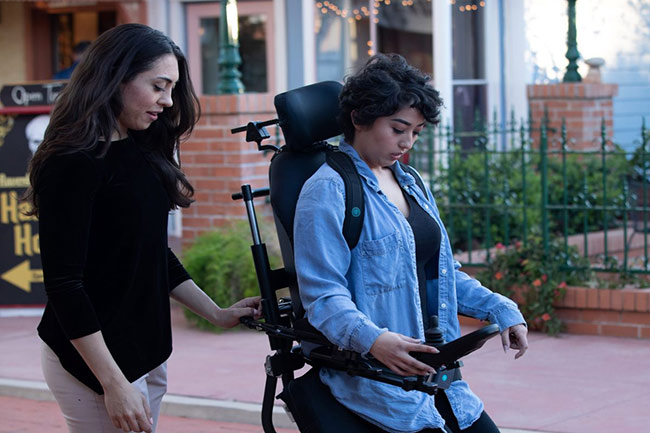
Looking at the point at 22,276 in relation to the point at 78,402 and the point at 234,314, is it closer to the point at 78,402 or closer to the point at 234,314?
the point at 234,314

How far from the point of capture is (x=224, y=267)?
316 inches

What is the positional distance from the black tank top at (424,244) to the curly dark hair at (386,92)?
0.28 metres

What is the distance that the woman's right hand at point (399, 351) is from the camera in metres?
2.84

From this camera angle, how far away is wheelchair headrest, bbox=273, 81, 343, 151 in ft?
10.7

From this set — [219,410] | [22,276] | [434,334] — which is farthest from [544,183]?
[434,334]

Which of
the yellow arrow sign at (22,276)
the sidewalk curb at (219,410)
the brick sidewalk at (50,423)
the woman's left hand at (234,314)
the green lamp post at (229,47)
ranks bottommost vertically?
the brick sidewalk at (50,423)

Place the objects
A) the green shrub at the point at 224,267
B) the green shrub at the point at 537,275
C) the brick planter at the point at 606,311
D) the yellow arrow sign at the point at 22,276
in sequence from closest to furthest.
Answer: the brick planter at the point at 606,311 → the green shrub at the point at 537,275 → the green shrub at the point at 224,267 → the yellow arrow sign at the point at 22,276

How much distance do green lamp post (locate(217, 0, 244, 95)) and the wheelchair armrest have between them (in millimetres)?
6479

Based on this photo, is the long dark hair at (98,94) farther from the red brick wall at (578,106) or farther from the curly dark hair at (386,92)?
the red brick wall at (578,106)

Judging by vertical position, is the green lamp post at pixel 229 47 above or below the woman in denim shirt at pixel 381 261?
above

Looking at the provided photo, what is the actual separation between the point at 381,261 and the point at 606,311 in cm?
486

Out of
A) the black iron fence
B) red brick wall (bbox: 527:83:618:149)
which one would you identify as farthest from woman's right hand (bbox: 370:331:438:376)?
red brick wall (bbox: 527:83:618:149)

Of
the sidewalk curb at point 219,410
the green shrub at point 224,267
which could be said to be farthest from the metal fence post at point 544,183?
the sidewalk curb at point 219,410

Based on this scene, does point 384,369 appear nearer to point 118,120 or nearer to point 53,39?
point 118,120
